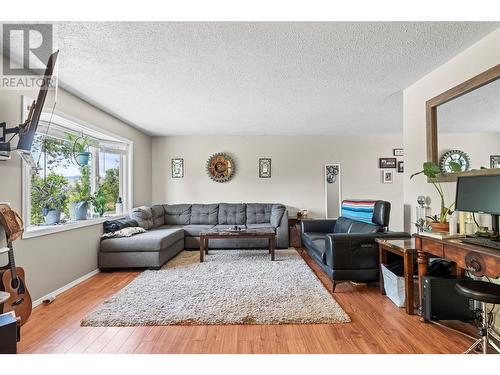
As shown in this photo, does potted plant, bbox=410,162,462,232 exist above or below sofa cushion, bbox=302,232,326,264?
above

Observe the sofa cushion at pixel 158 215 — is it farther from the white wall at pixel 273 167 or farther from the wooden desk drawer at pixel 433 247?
the wooden desk drawer at pixel 433 247

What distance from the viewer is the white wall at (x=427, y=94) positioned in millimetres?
1998

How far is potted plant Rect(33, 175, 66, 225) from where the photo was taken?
2879 mm

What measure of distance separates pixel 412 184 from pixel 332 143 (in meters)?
2.87

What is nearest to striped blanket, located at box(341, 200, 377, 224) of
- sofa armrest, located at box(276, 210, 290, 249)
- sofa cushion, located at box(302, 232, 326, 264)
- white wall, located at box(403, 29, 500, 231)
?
white wall, located at box(403, 29, 500, 231)

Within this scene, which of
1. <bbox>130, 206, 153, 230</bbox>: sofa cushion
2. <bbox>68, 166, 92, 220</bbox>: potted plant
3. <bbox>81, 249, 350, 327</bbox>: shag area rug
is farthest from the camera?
<bbox>130, 206, 153, 230</bbox>: sofa cushion

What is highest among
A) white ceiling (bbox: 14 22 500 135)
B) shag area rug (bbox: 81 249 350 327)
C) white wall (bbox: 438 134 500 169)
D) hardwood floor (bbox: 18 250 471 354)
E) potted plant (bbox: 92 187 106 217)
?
white ceiling (bbox: 14 22 500 135)

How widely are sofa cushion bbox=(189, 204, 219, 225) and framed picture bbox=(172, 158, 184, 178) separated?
32.3 inches

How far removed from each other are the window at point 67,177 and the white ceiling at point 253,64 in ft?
1.70

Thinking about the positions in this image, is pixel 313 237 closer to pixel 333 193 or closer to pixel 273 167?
pixel 333 193

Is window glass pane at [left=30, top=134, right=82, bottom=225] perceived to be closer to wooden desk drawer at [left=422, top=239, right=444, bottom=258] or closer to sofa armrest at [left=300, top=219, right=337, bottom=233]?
sofa armrest at [left=300, top=219, right=337, bottom=233]

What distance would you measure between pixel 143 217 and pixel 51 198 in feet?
5.34

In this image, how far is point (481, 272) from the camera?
1.58 meters
